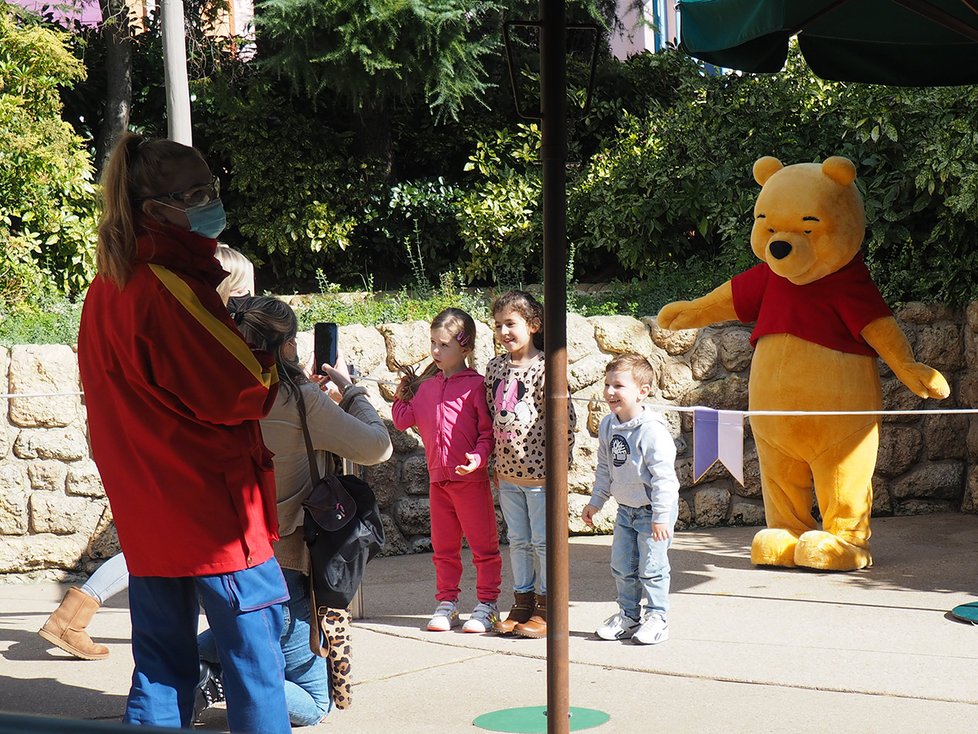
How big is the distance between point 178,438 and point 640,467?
2525 millimetres

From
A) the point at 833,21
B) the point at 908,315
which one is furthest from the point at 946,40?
the point at 908,315

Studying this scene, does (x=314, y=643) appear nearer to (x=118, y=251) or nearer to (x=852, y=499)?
(x=118, y=251)

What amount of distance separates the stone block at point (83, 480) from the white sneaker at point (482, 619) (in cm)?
235

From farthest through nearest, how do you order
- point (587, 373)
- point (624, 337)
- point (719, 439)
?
point (624, 337) → point (587, 373) → point (719, 439)

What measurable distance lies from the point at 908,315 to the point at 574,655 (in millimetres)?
3854

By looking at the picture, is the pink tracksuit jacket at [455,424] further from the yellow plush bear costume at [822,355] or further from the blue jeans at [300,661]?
the yellow plush bear costume at [822,355]

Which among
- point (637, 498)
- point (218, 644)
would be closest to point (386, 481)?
point (637, 498)

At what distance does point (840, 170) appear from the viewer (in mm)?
6137

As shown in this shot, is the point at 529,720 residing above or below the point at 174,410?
below

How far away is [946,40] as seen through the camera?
573cm

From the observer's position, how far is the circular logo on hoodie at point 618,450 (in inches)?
197

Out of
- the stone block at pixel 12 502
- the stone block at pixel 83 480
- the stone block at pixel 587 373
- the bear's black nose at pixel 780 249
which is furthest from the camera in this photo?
the stone block at pixel 587 373

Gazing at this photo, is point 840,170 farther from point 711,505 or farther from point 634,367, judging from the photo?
point 711,505

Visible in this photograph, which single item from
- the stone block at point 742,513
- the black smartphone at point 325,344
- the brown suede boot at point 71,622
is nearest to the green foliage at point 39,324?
the brown suede boot at point 71,622
